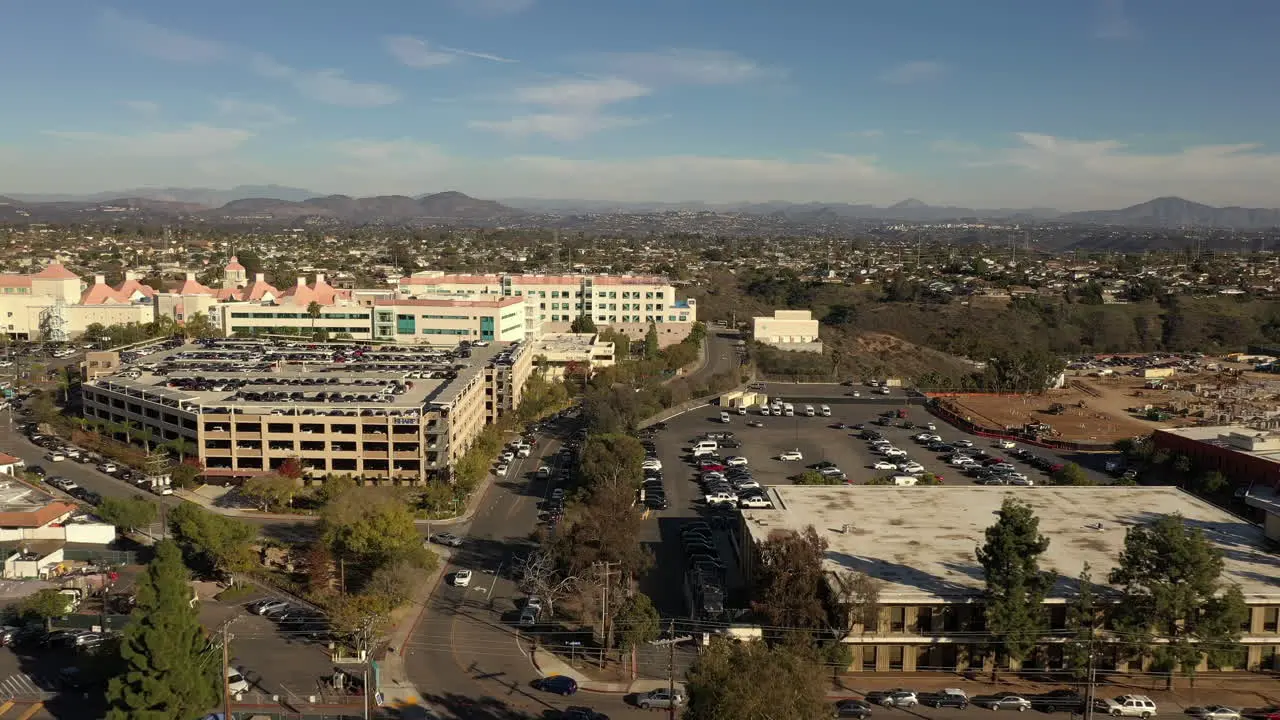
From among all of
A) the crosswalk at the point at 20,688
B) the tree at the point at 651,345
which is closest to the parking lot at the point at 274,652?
the crosswalk at the point at 20,688

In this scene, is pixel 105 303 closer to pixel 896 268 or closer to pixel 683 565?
pixel 683 565

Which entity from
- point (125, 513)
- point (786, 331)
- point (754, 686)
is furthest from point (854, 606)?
point (786, 331)

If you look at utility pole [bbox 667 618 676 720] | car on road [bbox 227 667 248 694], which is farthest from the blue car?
car on road [bbox 227 667 248 694]

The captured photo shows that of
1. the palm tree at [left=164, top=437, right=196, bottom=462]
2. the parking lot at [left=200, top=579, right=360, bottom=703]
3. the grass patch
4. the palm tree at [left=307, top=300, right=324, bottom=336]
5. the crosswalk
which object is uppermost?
the palm tree at [left=307, top=300, right=324, bottom=336]

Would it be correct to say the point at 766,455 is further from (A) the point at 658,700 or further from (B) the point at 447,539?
(A) the point at 658,700

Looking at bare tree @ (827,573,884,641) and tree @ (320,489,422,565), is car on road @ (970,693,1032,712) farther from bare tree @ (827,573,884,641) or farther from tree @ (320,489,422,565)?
tree @ (320,489,422,565)

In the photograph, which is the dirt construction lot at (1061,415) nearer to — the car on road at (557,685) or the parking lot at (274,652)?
the car on road at (557,685)

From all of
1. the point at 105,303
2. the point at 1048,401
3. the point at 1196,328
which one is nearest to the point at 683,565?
the point at 1048,401
